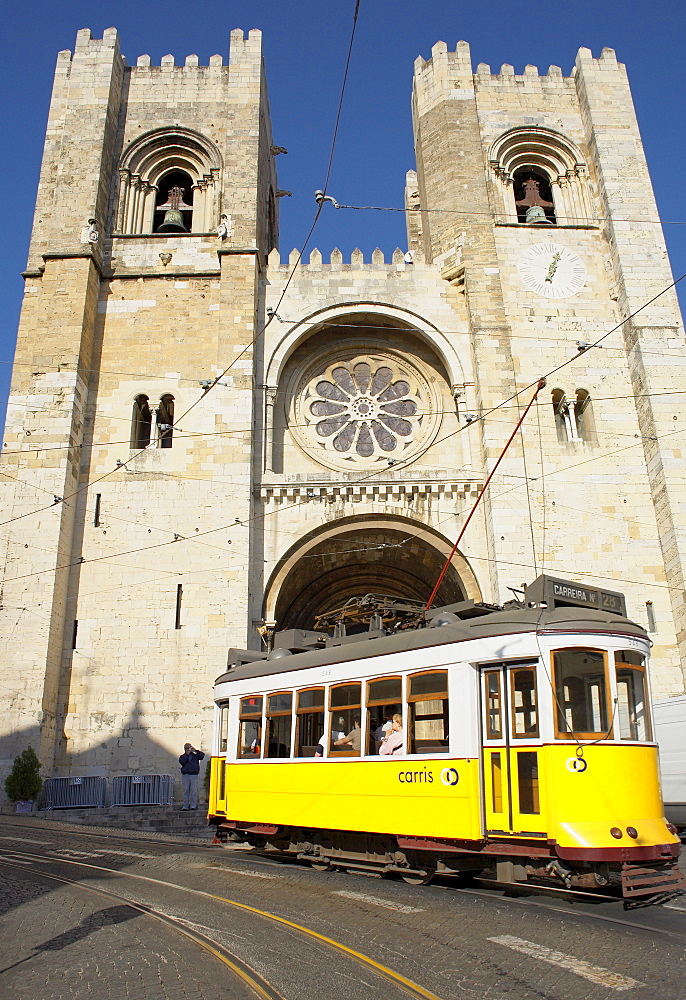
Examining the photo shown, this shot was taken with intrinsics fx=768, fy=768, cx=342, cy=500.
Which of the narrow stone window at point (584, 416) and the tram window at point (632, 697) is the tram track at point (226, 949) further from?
the narrow stone window at point (584, 416)

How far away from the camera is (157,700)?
14023 millimetres

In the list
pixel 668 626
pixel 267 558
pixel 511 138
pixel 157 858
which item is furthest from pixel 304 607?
pixel 511 138

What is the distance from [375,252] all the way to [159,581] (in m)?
9.42

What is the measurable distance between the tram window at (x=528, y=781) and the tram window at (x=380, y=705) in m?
1.28

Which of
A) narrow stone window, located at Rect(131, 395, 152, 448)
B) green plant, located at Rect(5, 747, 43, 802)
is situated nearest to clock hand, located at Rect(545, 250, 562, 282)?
narrow stone window, located at Rect(131, 395, 152, 448)

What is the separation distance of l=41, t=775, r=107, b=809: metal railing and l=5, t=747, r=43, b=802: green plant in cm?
31

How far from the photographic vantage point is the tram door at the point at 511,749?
5.93 metres

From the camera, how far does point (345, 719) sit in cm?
747

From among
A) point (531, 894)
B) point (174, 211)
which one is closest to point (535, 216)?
point (174, 211)

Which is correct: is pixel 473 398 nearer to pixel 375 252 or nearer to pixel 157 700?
pixel 375 252

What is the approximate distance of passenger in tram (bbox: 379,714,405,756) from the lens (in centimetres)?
685

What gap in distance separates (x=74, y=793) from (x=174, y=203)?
1397cm

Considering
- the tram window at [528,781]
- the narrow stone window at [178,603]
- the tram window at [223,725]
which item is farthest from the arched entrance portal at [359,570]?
the tram window at [528,781]

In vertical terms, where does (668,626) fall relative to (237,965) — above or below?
above
